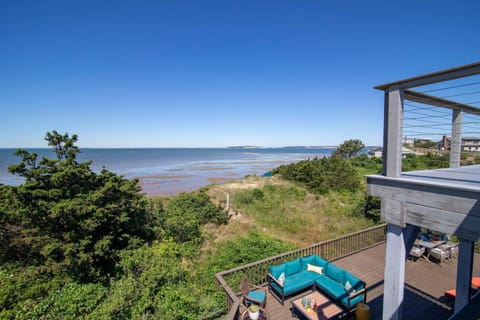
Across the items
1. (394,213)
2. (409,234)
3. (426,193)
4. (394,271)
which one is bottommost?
(394,271)

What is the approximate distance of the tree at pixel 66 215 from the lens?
5.71m

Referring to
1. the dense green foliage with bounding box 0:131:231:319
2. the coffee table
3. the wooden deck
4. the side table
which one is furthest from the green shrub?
the coffee table

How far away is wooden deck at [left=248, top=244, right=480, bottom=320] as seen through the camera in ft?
14.3

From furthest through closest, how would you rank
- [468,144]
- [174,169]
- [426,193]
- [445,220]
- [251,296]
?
[174,169] < [251,296] < [468,144] < [426,193] < [445,220]

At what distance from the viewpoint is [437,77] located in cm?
202

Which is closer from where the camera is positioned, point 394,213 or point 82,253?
point 394,213

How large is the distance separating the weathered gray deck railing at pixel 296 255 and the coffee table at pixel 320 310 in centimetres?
120

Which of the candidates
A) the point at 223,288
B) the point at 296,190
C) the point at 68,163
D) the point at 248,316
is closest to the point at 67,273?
the point at 68,163

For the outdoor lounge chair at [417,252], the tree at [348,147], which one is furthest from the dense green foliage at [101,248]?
the tree at [348,147]

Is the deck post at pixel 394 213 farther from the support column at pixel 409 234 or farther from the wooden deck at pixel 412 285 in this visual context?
the wooden deck at pixel 412 285

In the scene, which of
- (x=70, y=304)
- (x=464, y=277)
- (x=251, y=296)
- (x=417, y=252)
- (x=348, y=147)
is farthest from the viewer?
(x=348, y=147)

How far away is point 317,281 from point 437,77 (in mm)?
Result: 4689

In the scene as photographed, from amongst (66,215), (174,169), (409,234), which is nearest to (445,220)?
(409,234)

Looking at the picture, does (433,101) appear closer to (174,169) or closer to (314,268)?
(314,268)
